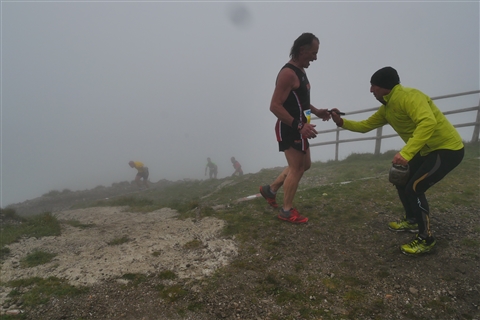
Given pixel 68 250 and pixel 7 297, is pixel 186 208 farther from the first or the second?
pixel 7 297

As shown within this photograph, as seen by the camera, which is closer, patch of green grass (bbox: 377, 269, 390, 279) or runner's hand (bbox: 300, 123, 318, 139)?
patch of green grass (bbox: 377, 269, 390, 279)

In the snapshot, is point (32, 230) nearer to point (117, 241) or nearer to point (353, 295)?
point (117, 241)

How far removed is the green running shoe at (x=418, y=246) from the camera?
3.26m

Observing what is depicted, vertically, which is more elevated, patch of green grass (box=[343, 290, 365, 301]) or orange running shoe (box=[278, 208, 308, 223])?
orange running shoe (box=[278, 208, 308, 223])

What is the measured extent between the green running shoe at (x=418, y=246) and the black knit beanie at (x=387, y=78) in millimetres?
1816

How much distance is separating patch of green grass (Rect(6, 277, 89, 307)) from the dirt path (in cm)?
12

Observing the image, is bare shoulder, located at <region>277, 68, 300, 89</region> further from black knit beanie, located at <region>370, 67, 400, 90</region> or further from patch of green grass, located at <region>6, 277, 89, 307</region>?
patch of green grass, located at <region>6, 277, 89, 307</region>

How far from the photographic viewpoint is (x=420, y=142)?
2982mm

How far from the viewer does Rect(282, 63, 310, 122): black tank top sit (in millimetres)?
4105

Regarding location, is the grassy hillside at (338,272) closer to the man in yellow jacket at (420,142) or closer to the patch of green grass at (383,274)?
the patch of green grass at (383,274)

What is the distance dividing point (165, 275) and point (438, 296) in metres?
2.70

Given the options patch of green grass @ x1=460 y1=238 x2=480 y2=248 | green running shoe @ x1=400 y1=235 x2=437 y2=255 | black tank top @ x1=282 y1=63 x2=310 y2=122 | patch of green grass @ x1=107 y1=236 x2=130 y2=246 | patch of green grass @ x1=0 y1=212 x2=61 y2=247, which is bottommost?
patch of green grass @ x1=460 y1=238 x2=480 y2=248

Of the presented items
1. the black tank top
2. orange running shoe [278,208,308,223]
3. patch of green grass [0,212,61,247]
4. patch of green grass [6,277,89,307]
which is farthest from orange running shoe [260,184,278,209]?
patch of green grass [0,212,61,247]

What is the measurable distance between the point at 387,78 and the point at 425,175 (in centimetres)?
119
